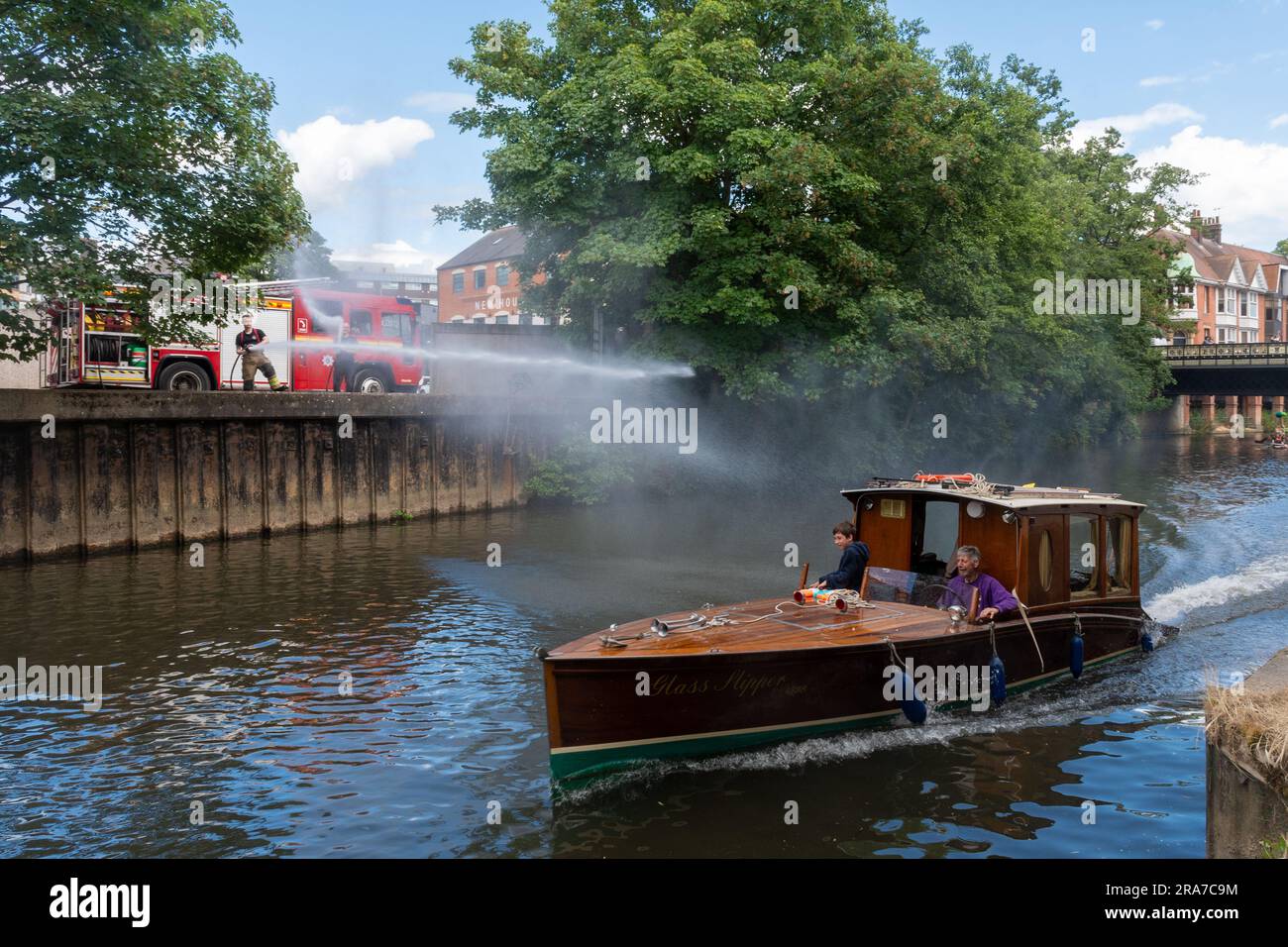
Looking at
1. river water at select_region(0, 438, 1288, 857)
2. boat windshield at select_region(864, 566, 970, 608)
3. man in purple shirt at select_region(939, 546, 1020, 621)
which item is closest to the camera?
river water at select_region(0, 438, 1288, 857)

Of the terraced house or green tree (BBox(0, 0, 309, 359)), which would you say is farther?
the terraced house

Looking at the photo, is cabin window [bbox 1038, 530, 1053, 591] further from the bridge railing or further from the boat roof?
the bridge railing

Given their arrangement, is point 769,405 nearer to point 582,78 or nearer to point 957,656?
point 582,78

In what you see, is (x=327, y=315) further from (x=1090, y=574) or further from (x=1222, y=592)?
(x=1222, y=592)

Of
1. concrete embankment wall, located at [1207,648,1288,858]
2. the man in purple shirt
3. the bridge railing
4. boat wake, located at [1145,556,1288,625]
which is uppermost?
the bridge railing

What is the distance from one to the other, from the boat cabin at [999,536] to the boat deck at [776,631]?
100cm

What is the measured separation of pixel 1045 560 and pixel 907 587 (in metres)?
1.73

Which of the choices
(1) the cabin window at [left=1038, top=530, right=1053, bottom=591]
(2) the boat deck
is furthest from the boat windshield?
(1) the cabin window at [left=1038, top=530, right=1053, bottom=591]

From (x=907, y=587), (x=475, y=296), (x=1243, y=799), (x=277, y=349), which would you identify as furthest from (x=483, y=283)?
(x=1243, y=799)

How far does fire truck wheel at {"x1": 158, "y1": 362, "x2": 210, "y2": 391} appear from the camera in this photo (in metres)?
25.3

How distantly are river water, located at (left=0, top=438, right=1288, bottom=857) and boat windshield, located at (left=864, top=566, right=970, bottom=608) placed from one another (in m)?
1.56

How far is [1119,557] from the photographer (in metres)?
14.9

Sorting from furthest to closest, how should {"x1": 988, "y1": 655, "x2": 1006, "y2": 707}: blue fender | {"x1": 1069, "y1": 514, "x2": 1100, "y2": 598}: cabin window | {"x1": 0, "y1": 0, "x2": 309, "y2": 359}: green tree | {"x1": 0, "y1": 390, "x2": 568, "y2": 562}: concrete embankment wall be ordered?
{"x1": 0, "y1": 390, "x2": 568, "y2": 562}: concrete embankment wall, {"x1": 0, "y1": 0, "x2": 309, "y2": 359}: green tree, {"x1": 1069, "y1": 514, "x2": 1100, "y2": 598}: cabin window, {"x1": 988, "y1": 655, "x2": 1006, "y2": 707}: blue fender
